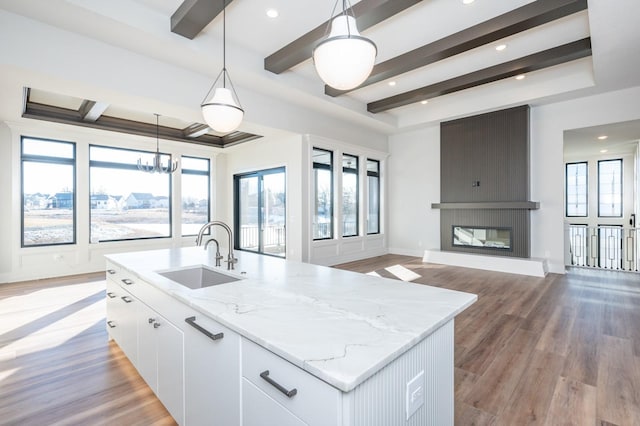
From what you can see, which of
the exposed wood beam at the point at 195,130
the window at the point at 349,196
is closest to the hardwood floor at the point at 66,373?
the exposed wood beam at the point at 195,130

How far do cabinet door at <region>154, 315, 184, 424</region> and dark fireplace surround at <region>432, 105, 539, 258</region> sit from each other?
20.4 feet

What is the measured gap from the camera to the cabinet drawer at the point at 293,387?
2.84ft

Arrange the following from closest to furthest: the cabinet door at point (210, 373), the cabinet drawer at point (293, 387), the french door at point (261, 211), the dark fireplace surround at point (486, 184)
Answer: the cabinet drawer at point (293, 387), the cabinet door at point (210, 373), the dark fireplace surround at point (486, 184), the french door at point (261, 211)

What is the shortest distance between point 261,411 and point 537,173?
679cm

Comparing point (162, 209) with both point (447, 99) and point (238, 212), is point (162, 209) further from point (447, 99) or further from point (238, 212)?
point (447, 99)

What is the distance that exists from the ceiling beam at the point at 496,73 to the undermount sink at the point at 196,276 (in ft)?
16.8

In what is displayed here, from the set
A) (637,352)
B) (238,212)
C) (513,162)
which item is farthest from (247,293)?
(238,212)

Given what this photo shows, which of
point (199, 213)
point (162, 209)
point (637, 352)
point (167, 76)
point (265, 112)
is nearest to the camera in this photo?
point (637, 352)

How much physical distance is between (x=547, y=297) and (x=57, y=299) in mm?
6899

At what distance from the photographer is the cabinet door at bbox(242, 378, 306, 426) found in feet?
3.22

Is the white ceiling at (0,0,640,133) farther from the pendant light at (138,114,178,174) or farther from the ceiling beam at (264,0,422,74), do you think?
the pendant light at (138,114,178,174)

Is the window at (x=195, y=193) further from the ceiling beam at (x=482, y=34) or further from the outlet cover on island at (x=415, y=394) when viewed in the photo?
the outlet cover on island at (x=415, y=394)

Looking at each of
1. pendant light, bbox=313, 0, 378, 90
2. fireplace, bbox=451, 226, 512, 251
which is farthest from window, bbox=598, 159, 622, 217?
pendant light, bbox=313, 0, 378, 90

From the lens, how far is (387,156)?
8148mm
